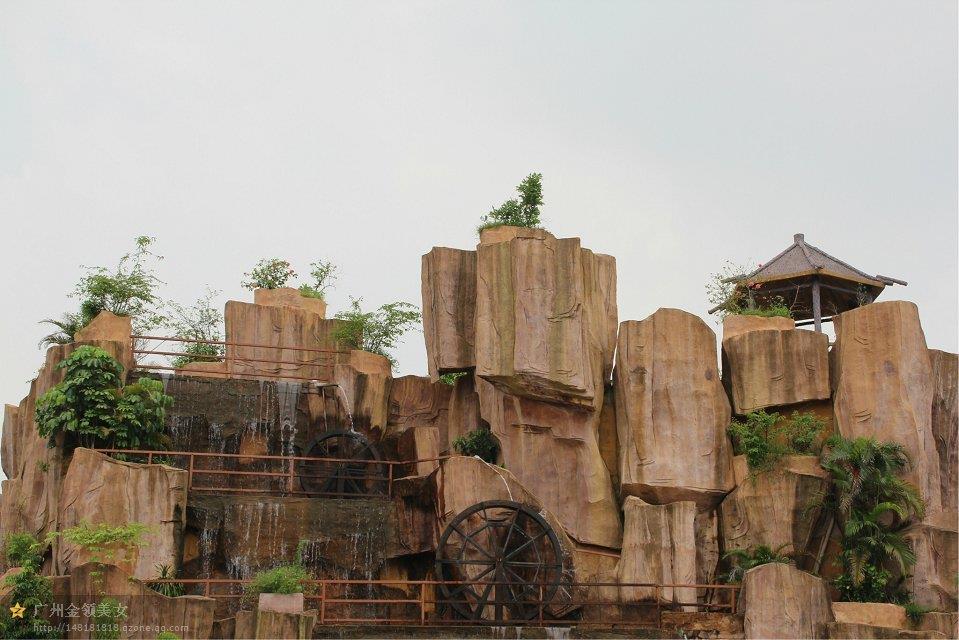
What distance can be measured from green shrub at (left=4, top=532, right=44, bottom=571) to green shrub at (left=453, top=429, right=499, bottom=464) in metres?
8.68

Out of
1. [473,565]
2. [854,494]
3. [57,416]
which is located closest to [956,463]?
[854,494]

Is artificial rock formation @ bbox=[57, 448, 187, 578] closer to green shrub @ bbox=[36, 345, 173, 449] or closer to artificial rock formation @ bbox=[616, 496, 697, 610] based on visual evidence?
green shrub @ bbox=[36, 345, 173, 449]

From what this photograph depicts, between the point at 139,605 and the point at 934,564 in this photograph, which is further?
the point at 934,564

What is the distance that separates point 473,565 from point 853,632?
6.94 meters

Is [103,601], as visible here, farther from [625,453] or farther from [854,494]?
[854,494]

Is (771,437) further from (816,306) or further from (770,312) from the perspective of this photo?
(816,306)

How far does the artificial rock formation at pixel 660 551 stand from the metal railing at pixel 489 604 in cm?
13

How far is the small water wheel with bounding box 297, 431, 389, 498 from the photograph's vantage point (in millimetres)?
26141

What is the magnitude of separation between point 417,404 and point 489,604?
7.08 metres

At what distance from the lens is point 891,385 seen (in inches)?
949

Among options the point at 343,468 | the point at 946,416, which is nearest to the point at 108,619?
the point at 343,468

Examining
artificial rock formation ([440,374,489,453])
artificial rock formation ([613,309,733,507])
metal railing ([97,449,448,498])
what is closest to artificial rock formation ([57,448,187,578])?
metal railing ([97,449,448,498])

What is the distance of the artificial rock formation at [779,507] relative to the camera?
23.6 m

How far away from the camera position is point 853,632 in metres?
21.3
